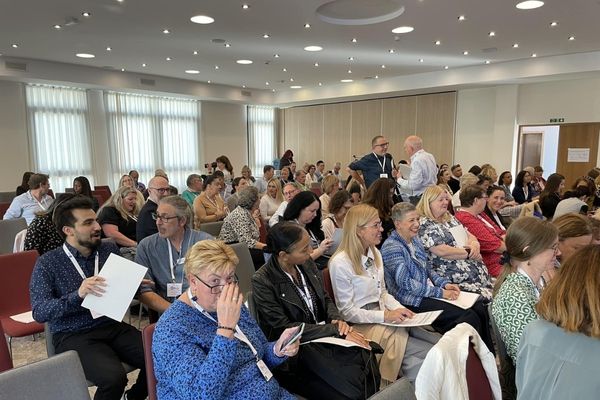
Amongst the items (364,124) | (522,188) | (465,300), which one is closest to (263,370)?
(465,300)

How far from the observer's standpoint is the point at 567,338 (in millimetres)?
1310

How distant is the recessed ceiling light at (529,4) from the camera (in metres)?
5.22

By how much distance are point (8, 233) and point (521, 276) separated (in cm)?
466

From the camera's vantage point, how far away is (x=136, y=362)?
7.43 ft

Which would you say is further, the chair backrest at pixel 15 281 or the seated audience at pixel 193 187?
the seated audience at pixel 193 187

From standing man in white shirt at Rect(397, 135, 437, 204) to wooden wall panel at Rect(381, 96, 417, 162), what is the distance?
22.4ft

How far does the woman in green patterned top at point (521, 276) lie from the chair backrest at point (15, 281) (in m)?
3.02

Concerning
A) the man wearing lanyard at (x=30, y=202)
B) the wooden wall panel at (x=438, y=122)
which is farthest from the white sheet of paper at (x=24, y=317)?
the wooden wall panel at (x=438, y=122)

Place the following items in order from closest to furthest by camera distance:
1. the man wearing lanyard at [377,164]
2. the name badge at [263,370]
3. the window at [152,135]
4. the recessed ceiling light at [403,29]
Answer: the name badge at [263,370], the man wearing lanyard at [377,164], the recessed ceiling light at [403,29], the window at [152,135]

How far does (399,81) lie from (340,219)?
815 centimetres

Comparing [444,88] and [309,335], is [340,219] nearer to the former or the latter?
[309,335]

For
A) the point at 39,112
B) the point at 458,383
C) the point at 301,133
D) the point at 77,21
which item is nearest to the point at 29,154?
the point at 39,112

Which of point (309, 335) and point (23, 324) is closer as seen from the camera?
point (309, 335)

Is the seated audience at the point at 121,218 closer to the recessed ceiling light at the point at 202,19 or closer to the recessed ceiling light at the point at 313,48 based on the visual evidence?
the recessed ceiling light at the point at 202,19
